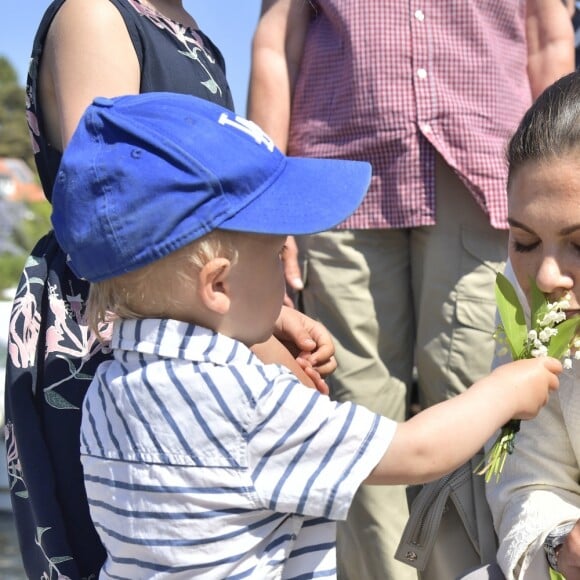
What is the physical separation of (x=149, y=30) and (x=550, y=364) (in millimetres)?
1284

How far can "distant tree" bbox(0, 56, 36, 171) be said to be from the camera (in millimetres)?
54688

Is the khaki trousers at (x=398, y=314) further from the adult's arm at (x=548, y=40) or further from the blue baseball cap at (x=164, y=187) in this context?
the blue baseball cap at (x=164, y=187)

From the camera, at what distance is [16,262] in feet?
105

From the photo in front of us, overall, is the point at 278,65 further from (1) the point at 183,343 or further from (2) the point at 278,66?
(1) the point at 183,343

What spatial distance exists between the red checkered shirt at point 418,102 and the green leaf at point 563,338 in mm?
1220

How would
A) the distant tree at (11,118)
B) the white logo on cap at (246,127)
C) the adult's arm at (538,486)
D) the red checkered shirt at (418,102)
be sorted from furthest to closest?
the distant tree at (11,118) → the red checkered shirt at (418,102) → the adult's arm at (538,486) → the white logo on cap at (246,127)

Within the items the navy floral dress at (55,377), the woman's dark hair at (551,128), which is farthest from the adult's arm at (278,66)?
the woman's dark hair at (551,128)

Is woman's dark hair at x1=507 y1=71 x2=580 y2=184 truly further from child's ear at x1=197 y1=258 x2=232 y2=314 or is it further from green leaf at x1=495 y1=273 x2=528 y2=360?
child's ear at x1=197 y1=258 x2=232 y2=314

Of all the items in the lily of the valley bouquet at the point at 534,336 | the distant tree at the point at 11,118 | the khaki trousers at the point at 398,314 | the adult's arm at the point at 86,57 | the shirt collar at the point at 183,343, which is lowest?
the distant tree at the point at 11,118

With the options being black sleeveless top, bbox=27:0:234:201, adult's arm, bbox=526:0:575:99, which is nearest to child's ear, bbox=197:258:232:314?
black sleeveless top, bbox=27:0:234:201

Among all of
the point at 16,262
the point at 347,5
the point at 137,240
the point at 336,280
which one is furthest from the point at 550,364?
the point at 16,262

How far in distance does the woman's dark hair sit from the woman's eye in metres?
0.20

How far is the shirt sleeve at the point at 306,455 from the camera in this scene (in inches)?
70.0

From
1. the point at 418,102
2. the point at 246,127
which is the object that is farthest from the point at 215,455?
the point at 418,102
